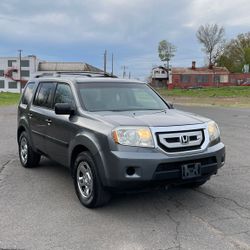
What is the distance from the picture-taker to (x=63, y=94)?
20.2 feet

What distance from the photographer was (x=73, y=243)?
4.04 m

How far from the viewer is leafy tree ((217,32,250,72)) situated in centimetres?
9669

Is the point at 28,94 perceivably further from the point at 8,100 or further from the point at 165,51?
the point at 165,51

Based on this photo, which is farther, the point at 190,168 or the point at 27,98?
the point at 27,98

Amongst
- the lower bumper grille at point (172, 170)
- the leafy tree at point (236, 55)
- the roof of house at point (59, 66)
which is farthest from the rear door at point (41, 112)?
the leafy tree at point (236, 55)

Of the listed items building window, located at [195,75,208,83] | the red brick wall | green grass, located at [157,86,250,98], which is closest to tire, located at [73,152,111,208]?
green grass, located at [157,86,250,98]

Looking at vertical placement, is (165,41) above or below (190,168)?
above

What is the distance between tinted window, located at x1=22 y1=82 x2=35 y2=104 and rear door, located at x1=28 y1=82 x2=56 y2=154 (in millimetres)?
363

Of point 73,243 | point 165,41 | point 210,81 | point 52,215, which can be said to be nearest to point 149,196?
point 52,215

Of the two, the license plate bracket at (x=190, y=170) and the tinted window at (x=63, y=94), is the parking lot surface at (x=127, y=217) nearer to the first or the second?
the license plate bracket at (x=190, y=170)

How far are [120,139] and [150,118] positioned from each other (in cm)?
58

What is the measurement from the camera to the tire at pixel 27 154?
730 cm

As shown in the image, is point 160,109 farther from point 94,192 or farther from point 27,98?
point 27,98

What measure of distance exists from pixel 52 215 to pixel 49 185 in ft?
4.78
